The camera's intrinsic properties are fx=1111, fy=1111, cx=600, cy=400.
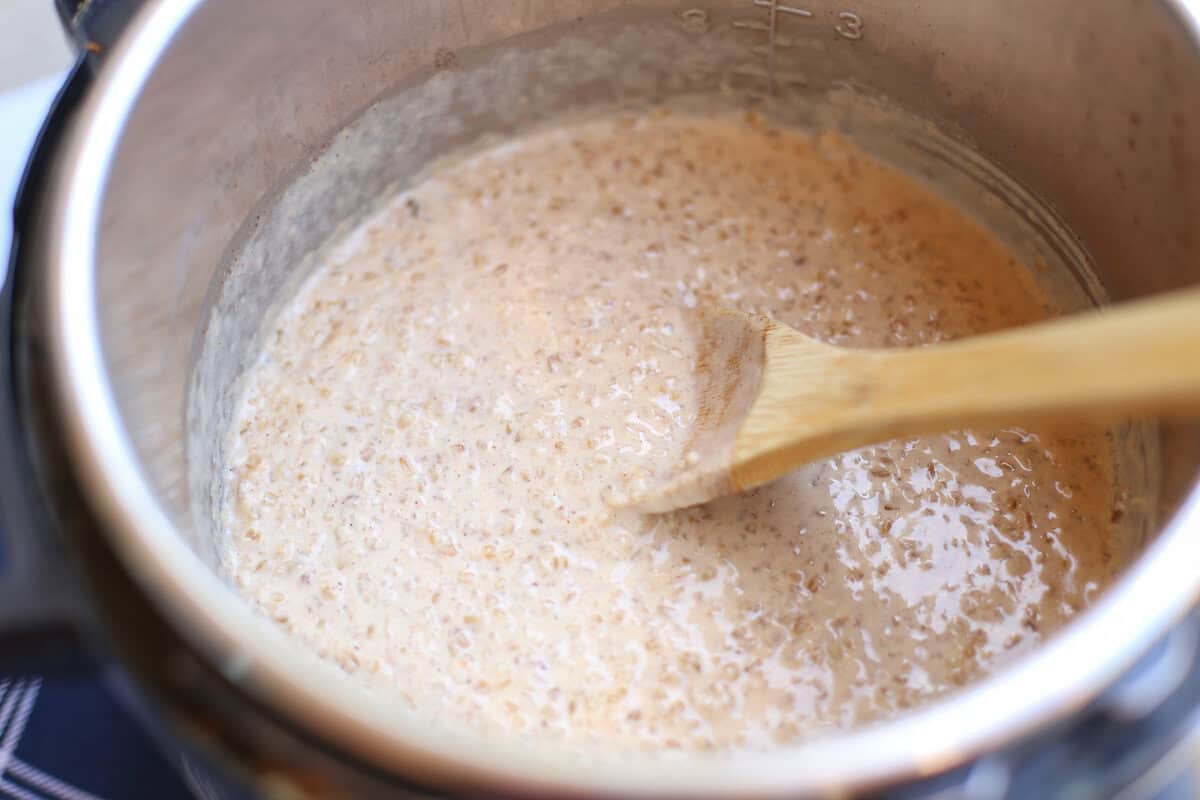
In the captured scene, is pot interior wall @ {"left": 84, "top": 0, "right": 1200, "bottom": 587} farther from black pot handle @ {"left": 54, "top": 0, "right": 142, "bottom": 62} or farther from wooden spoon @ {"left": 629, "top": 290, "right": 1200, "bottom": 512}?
wooden spoon @ {"left": 629, "top": 290, "right": 1200, "bottom": 512}

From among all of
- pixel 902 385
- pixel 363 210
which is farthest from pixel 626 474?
pixel 363 210

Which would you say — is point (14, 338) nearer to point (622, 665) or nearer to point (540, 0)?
point (622, 665)

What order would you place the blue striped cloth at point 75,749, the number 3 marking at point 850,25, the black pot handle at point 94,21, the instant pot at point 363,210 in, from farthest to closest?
the number 3 marking at point 850,25, the blue striped cloth at point 75,749, the black pot handle at point 94,21, the instant pot at point 363,210

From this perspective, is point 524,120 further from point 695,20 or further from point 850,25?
point 850,25

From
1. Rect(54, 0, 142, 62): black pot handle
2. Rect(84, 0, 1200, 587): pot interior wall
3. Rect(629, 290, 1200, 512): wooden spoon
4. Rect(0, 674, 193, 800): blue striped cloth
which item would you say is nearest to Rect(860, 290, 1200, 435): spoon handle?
Rect(629, 290, 1200, 512): wooden spoon

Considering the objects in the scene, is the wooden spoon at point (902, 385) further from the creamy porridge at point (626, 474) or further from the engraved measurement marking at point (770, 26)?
the engraved measurement marking at point (770, 26)

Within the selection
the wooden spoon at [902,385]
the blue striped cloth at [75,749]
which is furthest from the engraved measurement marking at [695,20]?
the blue striped cloth at [75,749]

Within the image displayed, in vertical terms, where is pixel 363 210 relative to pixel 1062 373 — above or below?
above
